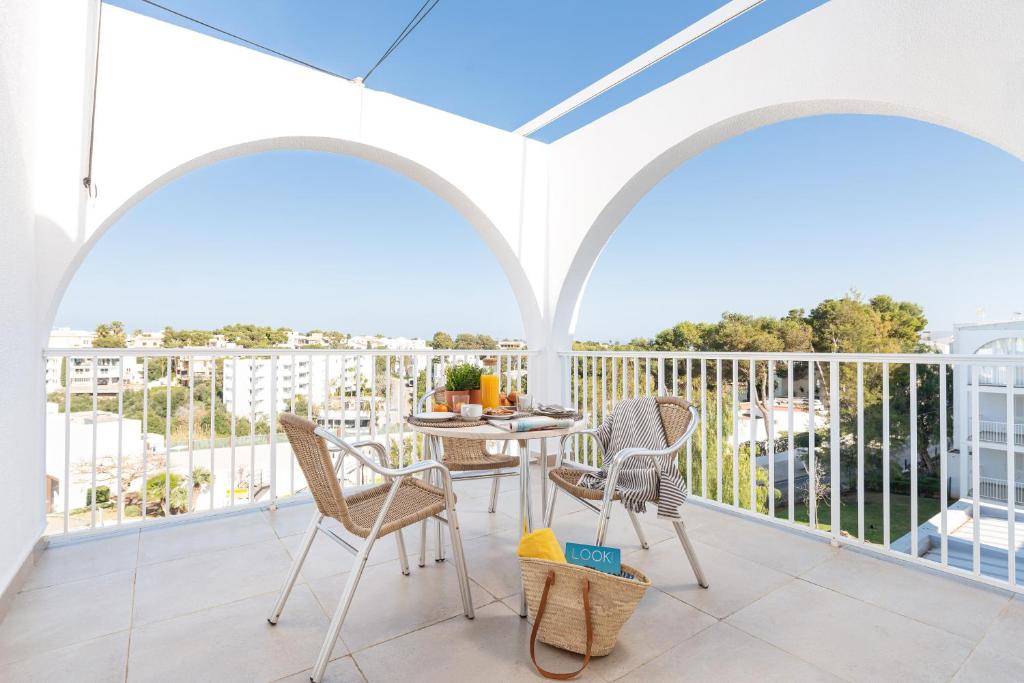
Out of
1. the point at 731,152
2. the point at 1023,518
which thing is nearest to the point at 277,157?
the point at 731,152

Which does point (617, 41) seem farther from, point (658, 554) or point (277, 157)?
point (277, 157)

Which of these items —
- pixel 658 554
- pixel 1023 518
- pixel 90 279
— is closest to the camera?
pixel 658 554

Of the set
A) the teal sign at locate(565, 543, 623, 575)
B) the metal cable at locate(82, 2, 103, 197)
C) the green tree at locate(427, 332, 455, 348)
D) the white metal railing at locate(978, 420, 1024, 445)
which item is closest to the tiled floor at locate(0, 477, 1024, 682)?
the teal sign at locate(565, 543, 623, 575)

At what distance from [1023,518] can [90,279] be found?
63.6ft

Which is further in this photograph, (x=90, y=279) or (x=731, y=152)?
(x=731, y=152)

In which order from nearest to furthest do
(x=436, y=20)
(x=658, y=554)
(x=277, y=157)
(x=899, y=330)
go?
1. (x=658, y=554)
2. (x=436, y=20)
3. (x=277, y=157)
4. (x=899, y=330)

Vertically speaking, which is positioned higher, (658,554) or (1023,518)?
(658,554)

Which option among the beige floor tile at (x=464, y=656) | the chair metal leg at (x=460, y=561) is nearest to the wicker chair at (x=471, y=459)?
the chair metal leg at (x=460, y=561)

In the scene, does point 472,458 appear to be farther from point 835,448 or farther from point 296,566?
point 835,448

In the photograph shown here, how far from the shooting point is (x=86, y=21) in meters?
2.76

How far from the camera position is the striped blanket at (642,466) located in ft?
6.88

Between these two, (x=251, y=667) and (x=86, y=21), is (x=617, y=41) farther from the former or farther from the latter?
(x=251, y=667)

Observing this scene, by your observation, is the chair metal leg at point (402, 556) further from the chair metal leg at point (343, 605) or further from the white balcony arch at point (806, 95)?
the white balcony arch at point (806, 95)

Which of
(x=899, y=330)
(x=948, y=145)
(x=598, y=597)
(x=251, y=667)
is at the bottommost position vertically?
(x=251, y=667)
